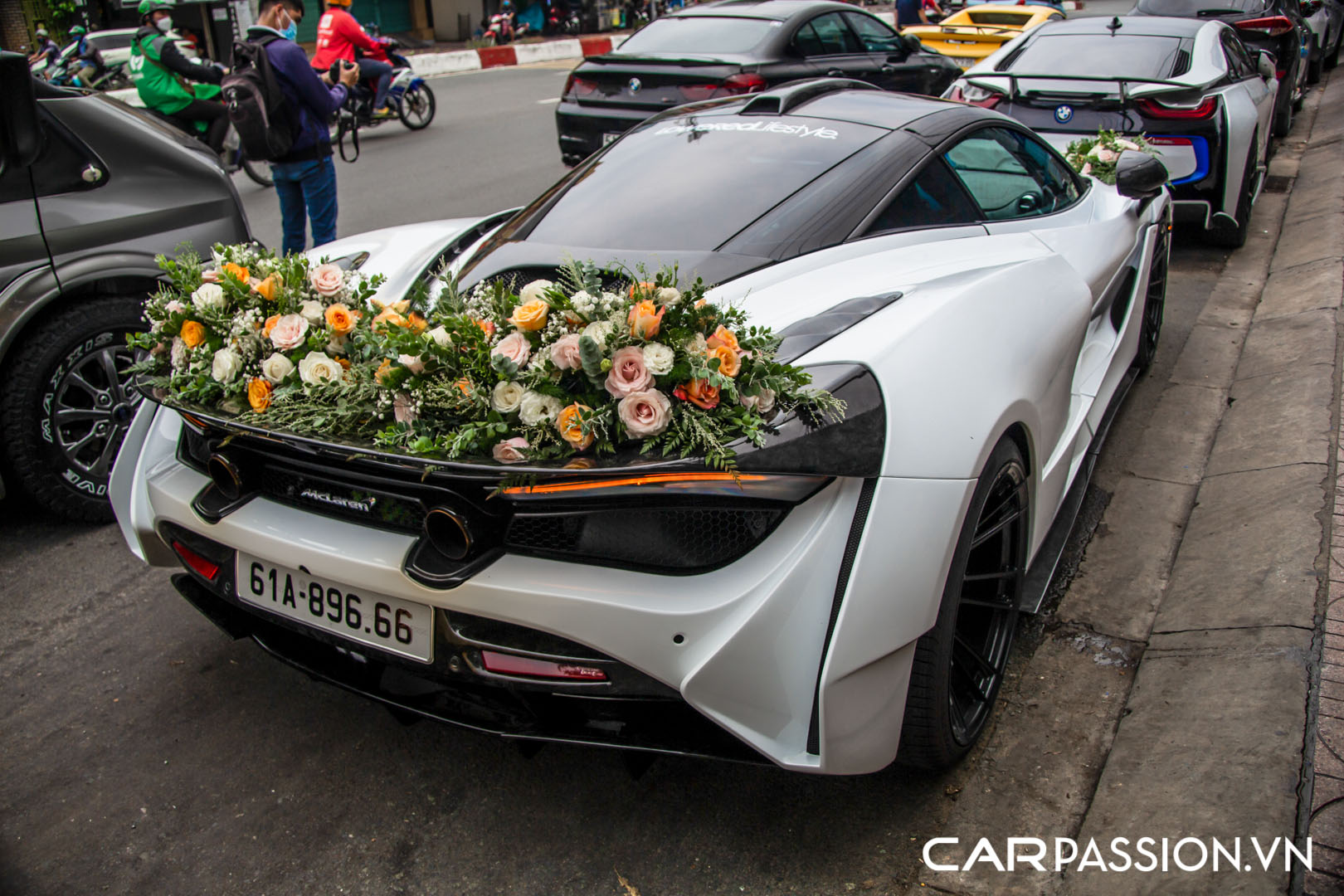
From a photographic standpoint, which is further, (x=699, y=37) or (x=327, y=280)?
(x=699, y=37)

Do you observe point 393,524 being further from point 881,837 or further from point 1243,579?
point 1243,579

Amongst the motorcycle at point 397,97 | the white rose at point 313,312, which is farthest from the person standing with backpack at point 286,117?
the motorcycle at point 397,97

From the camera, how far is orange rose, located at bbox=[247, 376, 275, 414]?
2271 millimetres

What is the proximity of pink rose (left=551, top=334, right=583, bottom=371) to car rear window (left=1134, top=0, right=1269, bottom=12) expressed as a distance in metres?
11.1

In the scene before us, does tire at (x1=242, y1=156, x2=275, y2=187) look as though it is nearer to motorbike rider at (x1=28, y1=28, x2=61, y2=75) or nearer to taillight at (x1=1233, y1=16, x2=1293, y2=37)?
motorbike rider at (x1=28, y1=28, x2=61, y2=75)

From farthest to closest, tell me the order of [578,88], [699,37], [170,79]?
[170,79], [699,37], [578,88]

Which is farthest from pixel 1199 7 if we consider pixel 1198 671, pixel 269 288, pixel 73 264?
pixel 269 288

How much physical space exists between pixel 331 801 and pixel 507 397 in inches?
45.9

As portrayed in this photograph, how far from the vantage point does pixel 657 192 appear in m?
3.20

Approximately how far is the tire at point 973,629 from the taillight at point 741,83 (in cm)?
614

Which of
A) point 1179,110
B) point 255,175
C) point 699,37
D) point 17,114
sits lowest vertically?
point 255,175

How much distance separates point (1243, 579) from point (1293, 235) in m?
4.84

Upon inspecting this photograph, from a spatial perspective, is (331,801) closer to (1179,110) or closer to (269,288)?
(269,288)

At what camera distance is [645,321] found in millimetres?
1997
